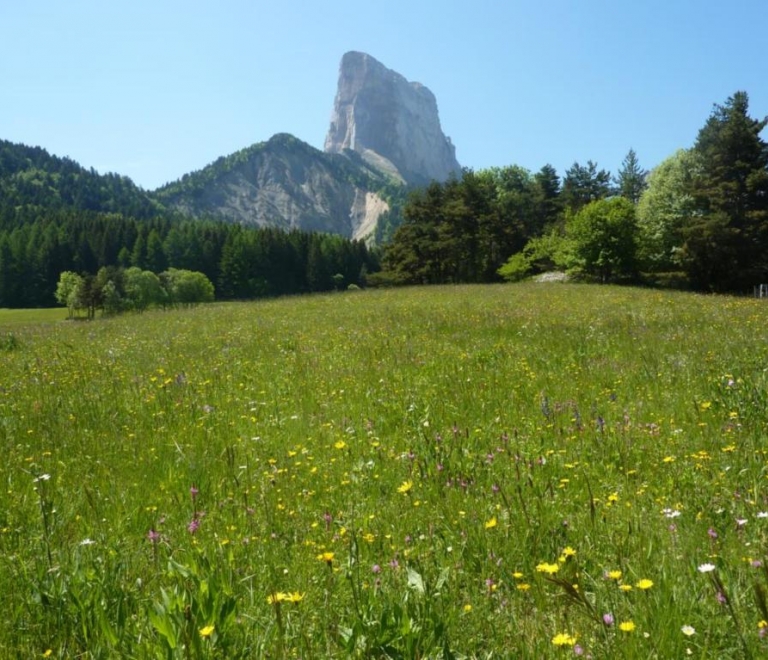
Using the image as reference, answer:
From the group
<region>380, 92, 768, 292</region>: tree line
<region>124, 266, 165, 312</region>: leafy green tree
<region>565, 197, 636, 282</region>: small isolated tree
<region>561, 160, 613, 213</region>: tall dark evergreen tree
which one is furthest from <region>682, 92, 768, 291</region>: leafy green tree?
<region>124, 266, 165, 312</region>: leafy green tree

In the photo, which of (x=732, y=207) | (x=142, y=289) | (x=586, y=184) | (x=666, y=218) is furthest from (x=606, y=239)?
(x=142, y=289)

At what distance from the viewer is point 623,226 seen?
46750 millimetres

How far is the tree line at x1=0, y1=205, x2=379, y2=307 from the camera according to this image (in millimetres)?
124000

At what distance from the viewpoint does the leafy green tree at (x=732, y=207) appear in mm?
42594

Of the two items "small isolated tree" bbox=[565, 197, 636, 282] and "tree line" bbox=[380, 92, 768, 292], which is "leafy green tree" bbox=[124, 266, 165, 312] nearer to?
"tree line" bbox=[380, 92, 768, 292]

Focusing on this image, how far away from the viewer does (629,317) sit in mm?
13539

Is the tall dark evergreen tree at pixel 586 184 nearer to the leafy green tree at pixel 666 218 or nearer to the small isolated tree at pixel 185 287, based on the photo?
the leafy green tree at pixel 666 218

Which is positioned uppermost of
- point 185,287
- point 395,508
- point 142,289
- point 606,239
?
point 606,239

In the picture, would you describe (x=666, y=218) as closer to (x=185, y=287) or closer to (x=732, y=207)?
(x=732, y=207)

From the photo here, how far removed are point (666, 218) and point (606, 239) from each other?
302 inches

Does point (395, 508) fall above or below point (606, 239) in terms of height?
below

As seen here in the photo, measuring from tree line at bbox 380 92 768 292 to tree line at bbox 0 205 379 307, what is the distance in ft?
199

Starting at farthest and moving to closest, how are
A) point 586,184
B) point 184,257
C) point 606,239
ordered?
1. point 184,257
2. point 586,184
3. point 606,239

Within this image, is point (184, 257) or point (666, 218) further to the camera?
point (184, 257)
